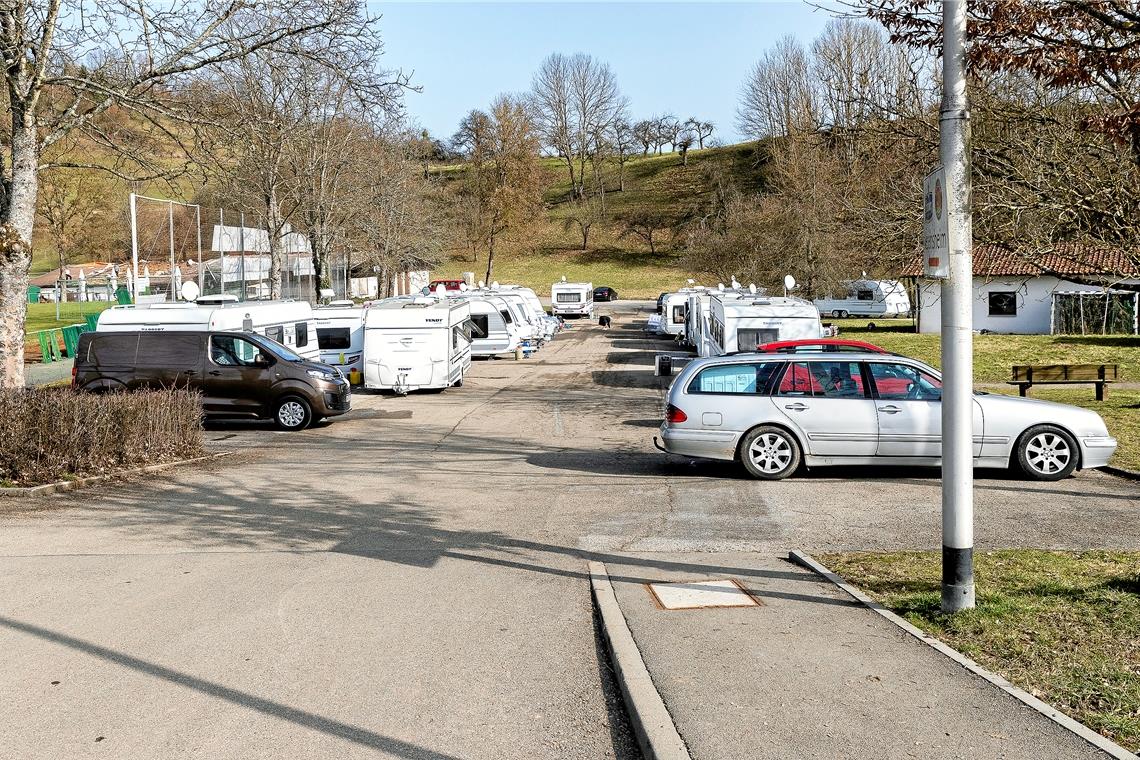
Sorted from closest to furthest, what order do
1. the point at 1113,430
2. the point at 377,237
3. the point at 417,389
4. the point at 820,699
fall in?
the point at 820,699
the point at 1113,430
the point at 417,389
the point at 377,237

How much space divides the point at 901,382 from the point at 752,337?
38.7 ft

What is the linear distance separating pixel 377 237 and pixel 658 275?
45.1m

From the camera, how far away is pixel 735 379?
45.0 ft

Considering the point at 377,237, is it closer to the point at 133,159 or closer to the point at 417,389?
the point at 417,389

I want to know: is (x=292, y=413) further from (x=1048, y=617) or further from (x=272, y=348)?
(x=1048, y=617)

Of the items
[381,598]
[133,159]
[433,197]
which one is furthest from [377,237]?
[381,598]

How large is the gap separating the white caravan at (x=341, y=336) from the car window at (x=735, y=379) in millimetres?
17261

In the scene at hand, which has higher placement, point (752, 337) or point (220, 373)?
point (752, 337)

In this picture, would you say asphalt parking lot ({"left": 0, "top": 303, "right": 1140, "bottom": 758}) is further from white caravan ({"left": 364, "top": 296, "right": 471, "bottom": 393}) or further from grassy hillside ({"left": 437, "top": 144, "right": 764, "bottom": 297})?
grassy hillside ({"left": 437, "top": 144, "right": 764, "bottom": 297})

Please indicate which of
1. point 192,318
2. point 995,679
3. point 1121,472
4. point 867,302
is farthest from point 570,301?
point 995,679

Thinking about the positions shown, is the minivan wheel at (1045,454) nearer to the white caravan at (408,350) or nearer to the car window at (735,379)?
the car window at (735,379)

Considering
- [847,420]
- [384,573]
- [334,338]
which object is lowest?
[384,573]

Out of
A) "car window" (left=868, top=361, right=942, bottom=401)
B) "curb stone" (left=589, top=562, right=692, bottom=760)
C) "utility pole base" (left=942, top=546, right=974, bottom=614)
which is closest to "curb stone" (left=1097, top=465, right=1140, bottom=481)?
"car window" (left=868, top=361, right=942, bottom=401)

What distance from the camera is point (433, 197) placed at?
74625 mm
